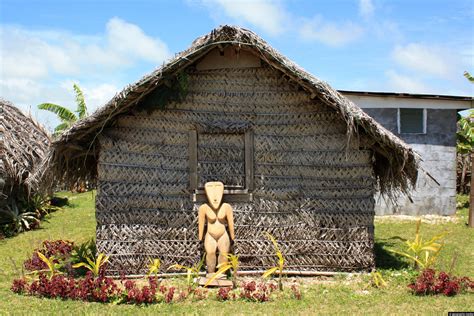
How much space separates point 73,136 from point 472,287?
19.5 ft

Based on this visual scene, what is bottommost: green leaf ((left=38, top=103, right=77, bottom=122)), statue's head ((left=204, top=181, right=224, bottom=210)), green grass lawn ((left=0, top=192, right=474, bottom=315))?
green grass lawn ((left=0, top=192, right=474, bottom=315))

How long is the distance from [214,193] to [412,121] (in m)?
8.65

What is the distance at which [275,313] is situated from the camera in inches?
238

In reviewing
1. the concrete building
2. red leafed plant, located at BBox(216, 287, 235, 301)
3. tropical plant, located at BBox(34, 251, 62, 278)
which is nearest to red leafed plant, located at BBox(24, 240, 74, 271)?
tropical plant, located at BBox(34, 251, 62, 278)

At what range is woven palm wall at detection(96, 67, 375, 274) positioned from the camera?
7.77m

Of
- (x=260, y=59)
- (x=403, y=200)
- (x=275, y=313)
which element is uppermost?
(x=260, y=59)

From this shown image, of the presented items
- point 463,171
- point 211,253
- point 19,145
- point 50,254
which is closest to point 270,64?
point 211,253

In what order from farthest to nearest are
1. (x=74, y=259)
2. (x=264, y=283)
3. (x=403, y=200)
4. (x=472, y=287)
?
(x=403, y=200) < (x=74, y=259) < (x=264, y=283) < (x=472, y=287)

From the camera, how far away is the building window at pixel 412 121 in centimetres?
1414

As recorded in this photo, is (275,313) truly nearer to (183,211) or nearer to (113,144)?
(183,211)

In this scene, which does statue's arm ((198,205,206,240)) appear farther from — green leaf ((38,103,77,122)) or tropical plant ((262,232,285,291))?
green leaf ((38,103,77,122))

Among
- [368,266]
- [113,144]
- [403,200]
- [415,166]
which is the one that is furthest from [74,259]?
[403,200]

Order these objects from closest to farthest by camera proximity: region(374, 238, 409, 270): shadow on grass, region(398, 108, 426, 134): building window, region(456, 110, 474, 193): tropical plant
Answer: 1. region(374, 238, 409, 270): shadow on grass
2. region(398, 108, 426, 134): building window
3. region(456, 110, 474, 193): tropical plant

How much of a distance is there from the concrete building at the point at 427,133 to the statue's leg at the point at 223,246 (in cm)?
777
